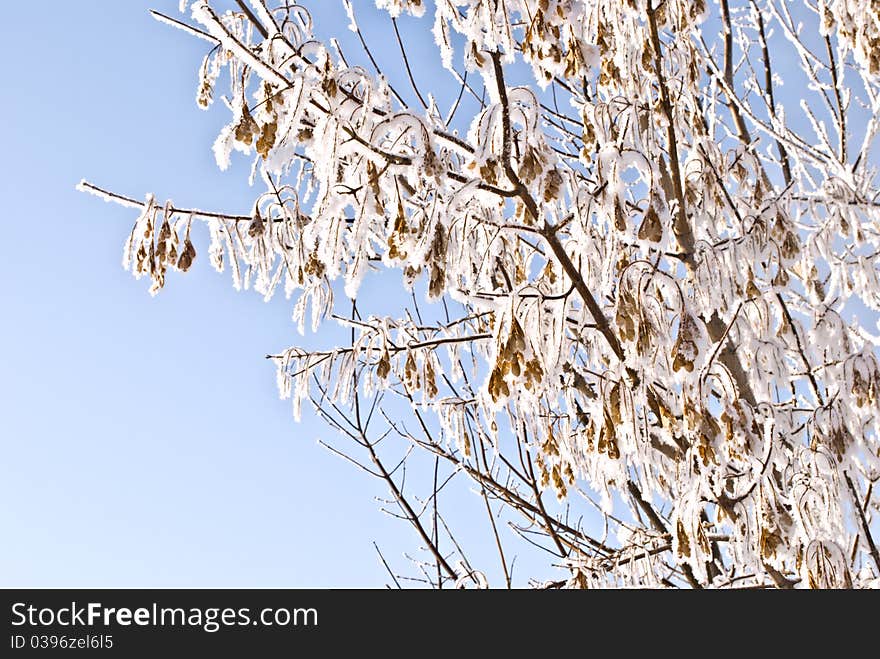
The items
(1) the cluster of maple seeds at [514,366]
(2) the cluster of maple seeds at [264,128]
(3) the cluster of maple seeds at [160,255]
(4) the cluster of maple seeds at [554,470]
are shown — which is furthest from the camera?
(4) the cluster of maple seeds at [554,470]

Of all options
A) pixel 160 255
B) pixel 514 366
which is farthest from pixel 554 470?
pixel 160 255

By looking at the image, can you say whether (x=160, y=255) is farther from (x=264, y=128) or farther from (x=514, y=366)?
(x=514, y=366)

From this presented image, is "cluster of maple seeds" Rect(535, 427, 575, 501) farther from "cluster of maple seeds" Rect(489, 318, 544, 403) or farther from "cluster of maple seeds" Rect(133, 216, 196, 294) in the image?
"cluster of maple seeds" Rect(133, 216, 196, 294)

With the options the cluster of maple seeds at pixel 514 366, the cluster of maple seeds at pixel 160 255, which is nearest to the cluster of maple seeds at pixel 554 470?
the cluster of maple seeds at pixel 514 366

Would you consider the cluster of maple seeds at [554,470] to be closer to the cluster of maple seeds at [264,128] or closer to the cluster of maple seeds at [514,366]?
the cluster of maple seeds at [514,366]

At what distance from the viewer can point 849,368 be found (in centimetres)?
231

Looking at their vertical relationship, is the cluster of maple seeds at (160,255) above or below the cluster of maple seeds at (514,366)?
above

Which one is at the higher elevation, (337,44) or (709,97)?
(709,97)

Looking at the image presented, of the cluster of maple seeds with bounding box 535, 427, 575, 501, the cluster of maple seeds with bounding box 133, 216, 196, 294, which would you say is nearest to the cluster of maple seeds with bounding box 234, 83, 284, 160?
the cluster of maple seeds with bounding box 133, 216, 196, 294

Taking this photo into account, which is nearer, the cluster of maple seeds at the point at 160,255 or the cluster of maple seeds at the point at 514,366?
the cluster of maple seeds at the point at 514,366

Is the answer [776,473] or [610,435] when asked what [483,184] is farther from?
[776,473]

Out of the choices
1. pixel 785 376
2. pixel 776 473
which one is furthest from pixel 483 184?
pixel 776 473

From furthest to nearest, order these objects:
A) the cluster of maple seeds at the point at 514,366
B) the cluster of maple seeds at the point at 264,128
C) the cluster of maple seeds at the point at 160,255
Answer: the cluster of maple seeds at the point at 160,255 < the cluster of maple seeds at the point at 264,128 < the cluster of maple seeds at the point at 514,366
